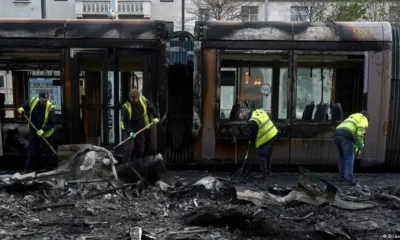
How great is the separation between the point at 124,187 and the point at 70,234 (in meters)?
1.74

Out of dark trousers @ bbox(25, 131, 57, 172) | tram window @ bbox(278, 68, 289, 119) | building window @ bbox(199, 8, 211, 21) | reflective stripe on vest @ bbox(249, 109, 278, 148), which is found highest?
building window @ bbox(199, 8, 211, 21)

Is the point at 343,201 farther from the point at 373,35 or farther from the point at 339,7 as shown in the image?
the point at 339,7

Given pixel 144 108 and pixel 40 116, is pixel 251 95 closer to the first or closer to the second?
pixel 144 108

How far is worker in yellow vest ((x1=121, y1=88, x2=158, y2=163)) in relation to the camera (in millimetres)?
8289

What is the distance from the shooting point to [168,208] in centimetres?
635

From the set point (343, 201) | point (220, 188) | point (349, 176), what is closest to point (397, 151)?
point (349, 176)

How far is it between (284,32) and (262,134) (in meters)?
2.03

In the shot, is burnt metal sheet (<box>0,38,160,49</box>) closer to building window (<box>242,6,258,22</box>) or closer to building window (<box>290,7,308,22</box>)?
building window (<box>242,6,258,22</box>)

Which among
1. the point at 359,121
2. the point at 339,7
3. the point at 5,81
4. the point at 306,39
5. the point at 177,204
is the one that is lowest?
the point at 177,204

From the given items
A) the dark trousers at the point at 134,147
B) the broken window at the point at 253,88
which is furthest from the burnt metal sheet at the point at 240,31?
the dark trousers at the point at 134,147

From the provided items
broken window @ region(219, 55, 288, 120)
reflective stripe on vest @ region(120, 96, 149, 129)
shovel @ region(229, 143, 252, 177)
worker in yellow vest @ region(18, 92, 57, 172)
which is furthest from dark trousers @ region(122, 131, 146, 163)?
shovel @ region(229, 143, 252, 177)

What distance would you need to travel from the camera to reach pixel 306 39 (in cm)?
855

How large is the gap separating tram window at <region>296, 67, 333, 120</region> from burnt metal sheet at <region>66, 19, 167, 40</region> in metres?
2.82

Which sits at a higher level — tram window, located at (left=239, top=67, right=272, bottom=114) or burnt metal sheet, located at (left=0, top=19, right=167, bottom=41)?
burnt metal sheet, located at (left=0, top=19, right=167, bottom=41)
